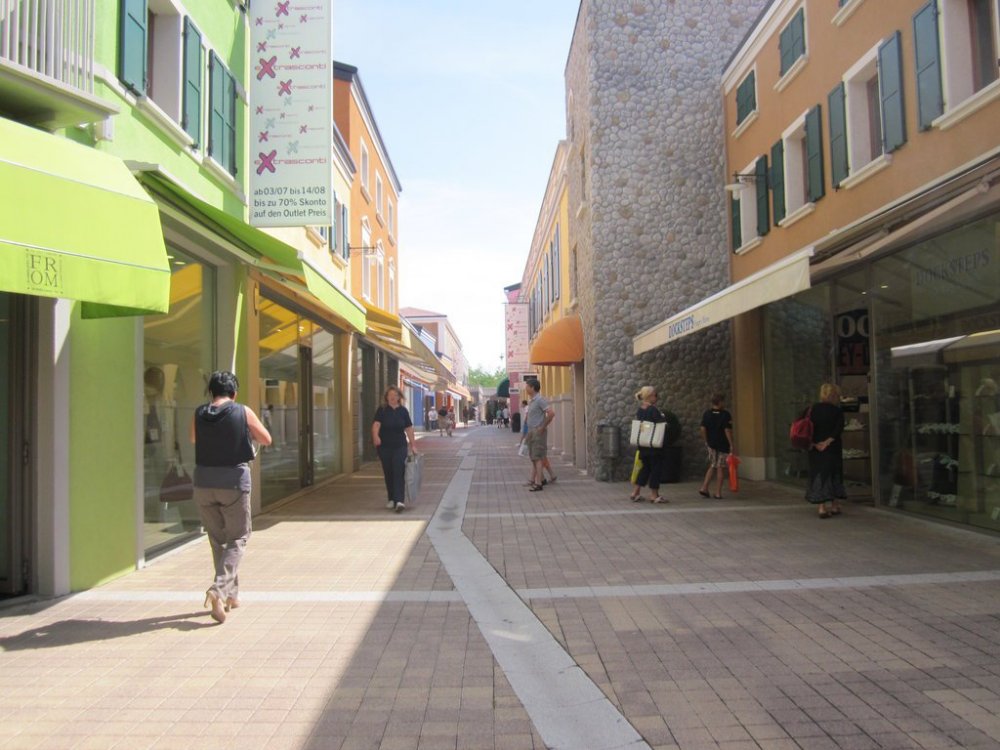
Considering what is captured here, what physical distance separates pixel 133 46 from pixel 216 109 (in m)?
1.99

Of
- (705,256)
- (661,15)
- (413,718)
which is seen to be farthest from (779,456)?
(413,718)

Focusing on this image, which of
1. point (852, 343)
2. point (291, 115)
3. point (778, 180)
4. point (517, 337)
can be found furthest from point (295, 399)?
point (517, 337)

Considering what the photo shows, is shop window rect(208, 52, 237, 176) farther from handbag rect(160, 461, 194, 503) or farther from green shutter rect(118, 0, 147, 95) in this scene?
handbag rect(160, 461, 194, 503)

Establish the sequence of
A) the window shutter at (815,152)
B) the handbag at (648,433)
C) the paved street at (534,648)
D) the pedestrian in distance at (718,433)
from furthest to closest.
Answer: the pedestrian in distance at (718,433) < the window shutter at (815,152) < the handbag at (648,433) < the paved street at (534,648)

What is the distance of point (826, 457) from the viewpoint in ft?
29.3

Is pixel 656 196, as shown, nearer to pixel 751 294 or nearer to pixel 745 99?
pixel 745 99

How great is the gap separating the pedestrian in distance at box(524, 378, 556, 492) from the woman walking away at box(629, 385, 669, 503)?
5.62ft

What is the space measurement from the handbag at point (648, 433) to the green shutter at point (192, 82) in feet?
20.8

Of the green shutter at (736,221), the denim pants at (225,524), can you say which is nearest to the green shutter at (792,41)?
the green shutter at (736,221)

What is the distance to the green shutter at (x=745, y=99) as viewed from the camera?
13.0 meters

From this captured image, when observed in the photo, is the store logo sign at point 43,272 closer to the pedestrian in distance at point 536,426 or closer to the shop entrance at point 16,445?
the shop entrance at point 16,445

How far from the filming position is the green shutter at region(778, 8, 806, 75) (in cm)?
1103

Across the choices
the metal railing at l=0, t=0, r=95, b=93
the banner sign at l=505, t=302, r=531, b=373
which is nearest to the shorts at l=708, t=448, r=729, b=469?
the metal railing at l=0, t=0, r=95, b=93

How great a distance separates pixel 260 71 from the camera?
9266mm
